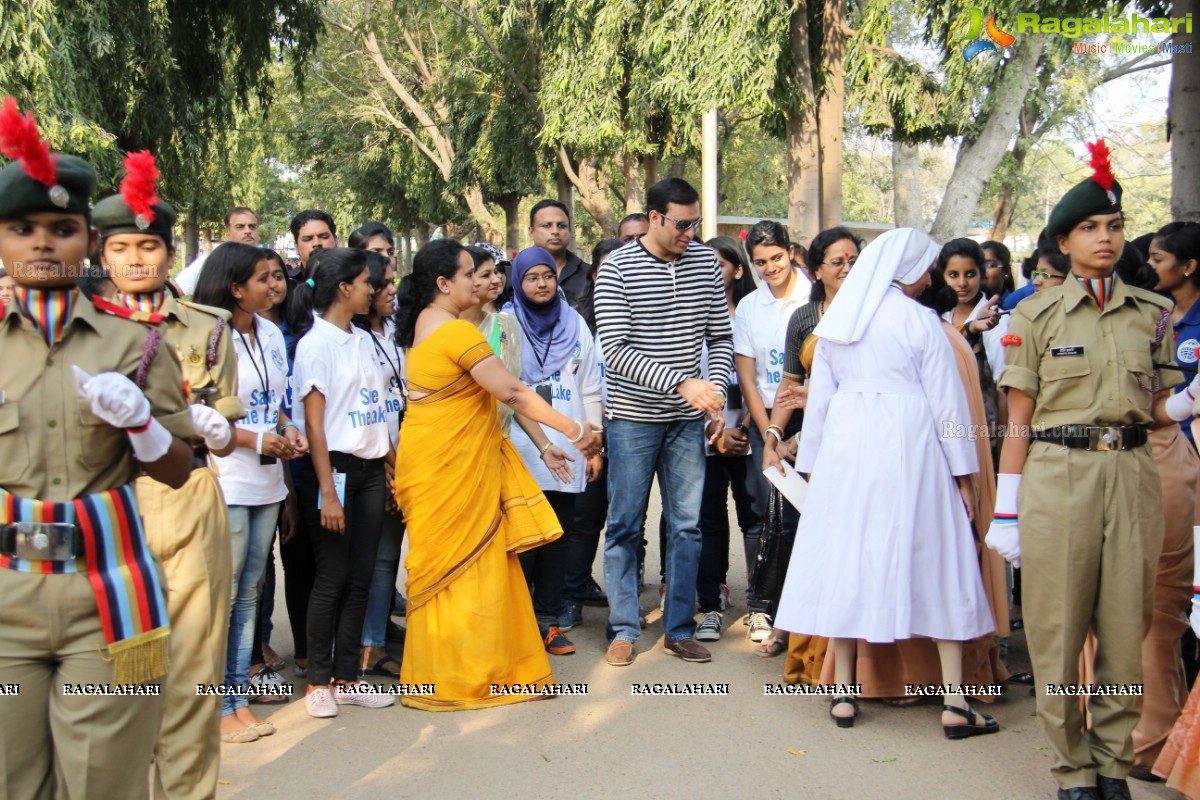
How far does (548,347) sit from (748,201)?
1665 inches

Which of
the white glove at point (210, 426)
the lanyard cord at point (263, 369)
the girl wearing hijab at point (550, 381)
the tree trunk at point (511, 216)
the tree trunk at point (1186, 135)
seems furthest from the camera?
the tree trunk at point (511, 216)

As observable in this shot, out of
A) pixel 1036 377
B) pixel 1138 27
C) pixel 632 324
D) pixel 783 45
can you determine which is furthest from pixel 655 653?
pixel 783 45

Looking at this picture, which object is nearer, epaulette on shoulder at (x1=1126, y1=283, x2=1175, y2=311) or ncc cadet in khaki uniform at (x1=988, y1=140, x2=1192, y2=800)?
ncc cadet in khaki uniform at (x1=988, y1=140, x2=1192, y2=800)

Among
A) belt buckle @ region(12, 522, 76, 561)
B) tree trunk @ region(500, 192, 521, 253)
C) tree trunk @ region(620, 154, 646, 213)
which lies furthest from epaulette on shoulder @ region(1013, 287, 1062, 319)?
tree trunk @ region(500, 192, 521, 253)

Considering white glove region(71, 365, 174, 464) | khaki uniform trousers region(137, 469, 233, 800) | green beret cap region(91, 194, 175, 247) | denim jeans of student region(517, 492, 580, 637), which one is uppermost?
green beret cap region(91, 194, 175, 247)

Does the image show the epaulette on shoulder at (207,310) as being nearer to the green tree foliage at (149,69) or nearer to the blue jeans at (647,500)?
the blue jeans at (647,500)

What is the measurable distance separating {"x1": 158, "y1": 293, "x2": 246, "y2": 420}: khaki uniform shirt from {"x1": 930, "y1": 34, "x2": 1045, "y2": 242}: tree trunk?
12.5 m

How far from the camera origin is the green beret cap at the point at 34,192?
268cm

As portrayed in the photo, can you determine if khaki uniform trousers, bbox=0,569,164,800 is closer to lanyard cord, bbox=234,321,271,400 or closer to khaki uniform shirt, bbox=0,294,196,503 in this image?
khaki uniform shirt, bbox=0,294,196,503

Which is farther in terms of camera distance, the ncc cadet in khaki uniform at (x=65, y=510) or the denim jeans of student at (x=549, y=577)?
the denim jeans of student at (x=549, y=577)

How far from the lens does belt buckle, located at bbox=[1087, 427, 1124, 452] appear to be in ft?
13.3

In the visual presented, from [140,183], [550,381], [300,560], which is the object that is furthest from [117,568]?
[550,381]

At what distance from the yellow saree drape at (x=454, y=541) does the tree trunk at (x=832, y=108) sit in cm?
983

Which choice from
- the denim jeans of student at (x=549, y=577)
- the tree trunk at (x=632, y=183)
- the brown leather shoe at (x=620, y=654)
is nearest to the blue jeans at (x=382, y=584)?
the denim jeans of student at (x=549, y=577)
